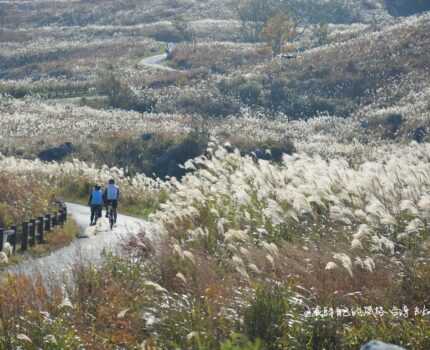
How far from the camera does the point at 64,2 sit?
580ft

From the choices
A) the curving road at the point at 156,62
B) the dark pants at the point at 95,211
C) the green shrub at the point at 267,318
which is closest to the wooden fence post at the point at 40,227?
the dark pants at the point at 95,211

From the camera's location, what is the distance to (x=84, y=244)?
74.1ft

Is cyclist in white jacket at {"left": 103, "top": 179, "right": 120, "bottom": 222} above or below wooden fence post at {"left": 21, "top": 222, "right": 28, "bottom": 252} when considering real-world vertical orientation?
below

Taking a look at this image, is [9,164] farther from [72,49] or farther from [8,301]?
[72,49]

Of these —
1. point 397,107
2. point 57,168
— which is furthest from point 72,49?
point 57,168

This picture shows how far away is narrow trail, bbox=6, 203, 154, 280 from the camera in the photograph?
15.2m

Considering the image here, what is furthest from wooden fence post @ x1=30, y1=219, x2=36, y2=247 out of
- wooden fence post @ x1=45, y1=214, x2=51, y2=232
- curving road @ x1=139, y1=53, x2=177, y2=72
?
curving road @ x1=139, y1=53, x2=177, y2=72

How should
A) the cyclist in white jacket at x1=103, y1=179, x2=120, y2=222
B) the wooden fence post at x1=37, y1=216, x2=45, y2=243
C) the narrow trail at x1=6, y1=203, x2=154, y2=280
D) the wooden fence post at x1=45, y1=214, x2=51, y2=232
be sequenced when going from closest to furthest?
the narrow trail at x1=6, y1=203, x2=154, y2=280 < the wooden fence post at x1=37, y1=216, x2=45, y2=243 < the wooden fence post at x1=45, y1=214, x2=51, y2=232 < the cyclist in white jacket at x1=103, y1=179, x2=120, y2=222

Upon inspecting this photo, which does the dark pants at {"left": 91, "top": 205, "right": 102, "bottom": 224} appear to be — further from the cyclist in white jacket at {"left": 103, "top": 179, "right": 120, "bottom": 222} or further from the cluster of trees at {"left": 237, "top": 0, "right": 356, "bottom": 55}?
the cluster of trees at {"left": 237, "top": 0, "right": 356, "bottom": 55}

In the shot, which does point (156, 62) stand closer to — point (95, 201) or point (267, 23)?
point (267, 23)

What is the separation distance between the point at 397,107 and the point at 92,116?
23.2m

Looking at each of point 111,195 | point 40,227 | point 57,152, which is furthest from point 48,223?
point 57,152

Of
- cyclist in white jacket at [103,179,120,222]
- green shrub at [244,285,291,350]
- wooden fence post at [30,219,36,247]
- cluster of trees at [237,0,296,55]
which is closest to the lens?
green shrub at [244,285,291,350]

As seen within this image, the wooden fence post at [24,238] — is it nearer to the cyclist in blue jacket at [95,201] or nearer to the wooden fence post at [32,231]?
the wooden fence post at [32,231]
